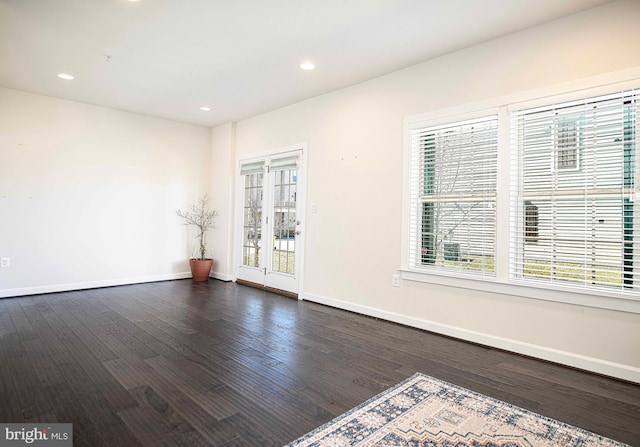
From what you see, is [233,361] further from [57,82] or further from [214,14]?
[57,82]

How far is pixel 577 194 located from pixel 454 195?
0.96 m

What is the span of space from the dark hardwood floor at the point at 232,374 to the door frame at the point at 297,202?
103 cm

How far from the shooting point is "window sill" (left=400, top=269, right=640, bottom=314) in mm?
2512

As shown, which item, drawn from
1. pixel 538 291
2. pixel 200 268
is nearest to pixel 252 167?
pixel 200 268

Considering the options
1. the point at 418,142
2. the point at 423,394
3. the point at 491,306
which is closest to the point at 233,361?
the point at 423,394

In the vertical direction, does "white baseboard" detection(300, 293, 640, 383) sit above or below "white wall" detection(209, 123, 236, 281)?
below

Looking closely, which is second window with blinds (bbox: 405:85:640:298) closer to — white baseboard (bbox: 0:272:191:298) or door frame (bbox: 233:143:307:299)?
door frame (bbox: 233:143:307:299)

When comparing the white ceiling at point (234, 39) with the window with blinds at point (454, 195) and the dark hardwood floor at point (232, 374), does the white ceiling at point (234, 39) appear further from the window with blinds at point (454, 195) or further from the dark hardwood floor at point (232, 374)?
the dark hardwood floor at point (232, 374)

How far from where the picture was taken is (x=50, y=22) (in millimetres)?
2992

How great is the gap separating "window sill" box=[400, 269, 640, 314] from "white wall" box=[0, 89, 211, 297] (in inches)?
167

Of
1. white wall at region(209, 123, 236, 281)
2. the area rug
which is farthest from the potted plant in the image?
the area rug

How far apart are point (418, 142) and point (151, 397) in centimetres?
312

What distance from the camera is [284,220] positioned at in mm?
5203

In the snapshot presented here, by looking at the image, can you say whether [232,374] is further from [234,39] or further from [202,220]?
[202,220]
